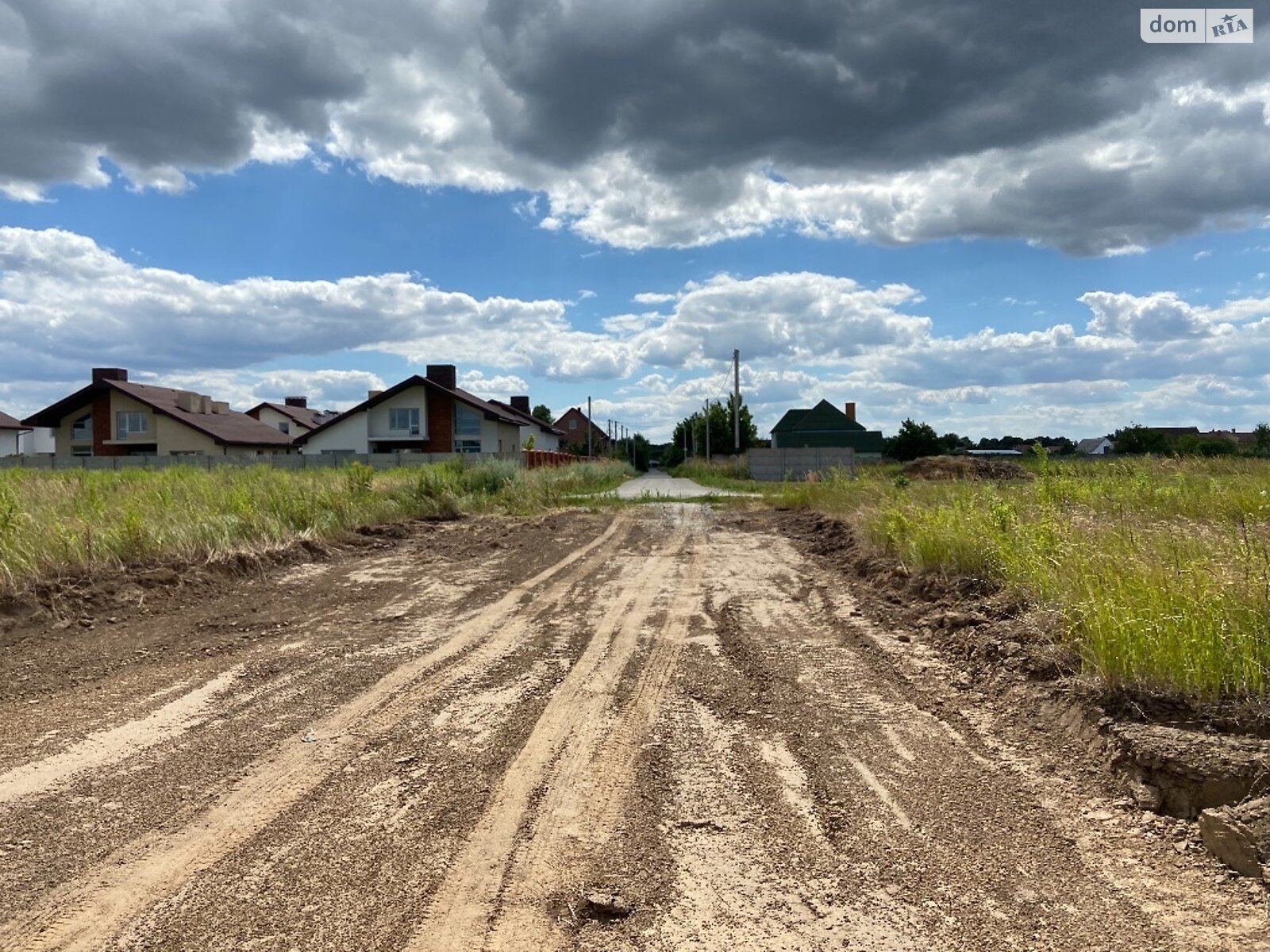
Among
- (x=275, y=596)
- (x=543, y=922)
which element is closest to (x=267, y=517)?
(x=275, y=596)

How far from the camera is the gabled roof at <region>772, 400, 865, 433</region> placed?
78.2 metres

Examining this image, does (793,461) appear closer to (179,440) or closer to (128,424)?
(179,440)

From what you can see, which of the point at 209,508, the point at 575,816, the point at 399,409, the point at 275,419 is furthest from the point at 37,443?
the point at 575,816

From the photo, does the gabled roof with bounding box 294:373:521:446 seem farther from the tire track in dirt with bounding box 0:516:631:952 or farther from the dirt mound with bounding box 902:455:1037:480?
the tire track in dirt with bounding box 0:516:631:952

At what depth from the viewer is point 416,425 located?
1959 inches

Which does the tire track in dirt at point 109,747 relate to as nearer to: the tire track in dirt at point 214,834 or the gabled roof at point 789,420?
the tire track in dirt at point 214,834

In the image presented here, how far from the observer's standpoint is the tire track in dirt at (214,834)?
8.96 feet

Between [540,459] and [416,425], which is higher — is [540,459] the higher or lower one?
the lower one

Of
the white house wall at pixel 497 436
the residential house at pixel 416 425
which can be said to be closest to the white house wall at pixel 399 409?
the residential house at pixel 416 425

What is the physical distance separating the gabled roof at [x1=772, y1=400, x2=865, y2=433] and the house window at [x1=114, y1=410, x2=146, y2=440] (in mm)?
55908

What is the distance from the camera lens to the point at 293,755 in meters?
4.21

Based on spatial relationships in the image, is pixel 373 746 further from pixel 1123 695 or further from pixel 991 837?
pixel 1123 695

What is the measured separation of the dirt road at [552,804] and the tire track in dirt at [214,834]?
0.05 feet

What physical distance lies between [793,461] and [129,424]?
40340 millimetres
